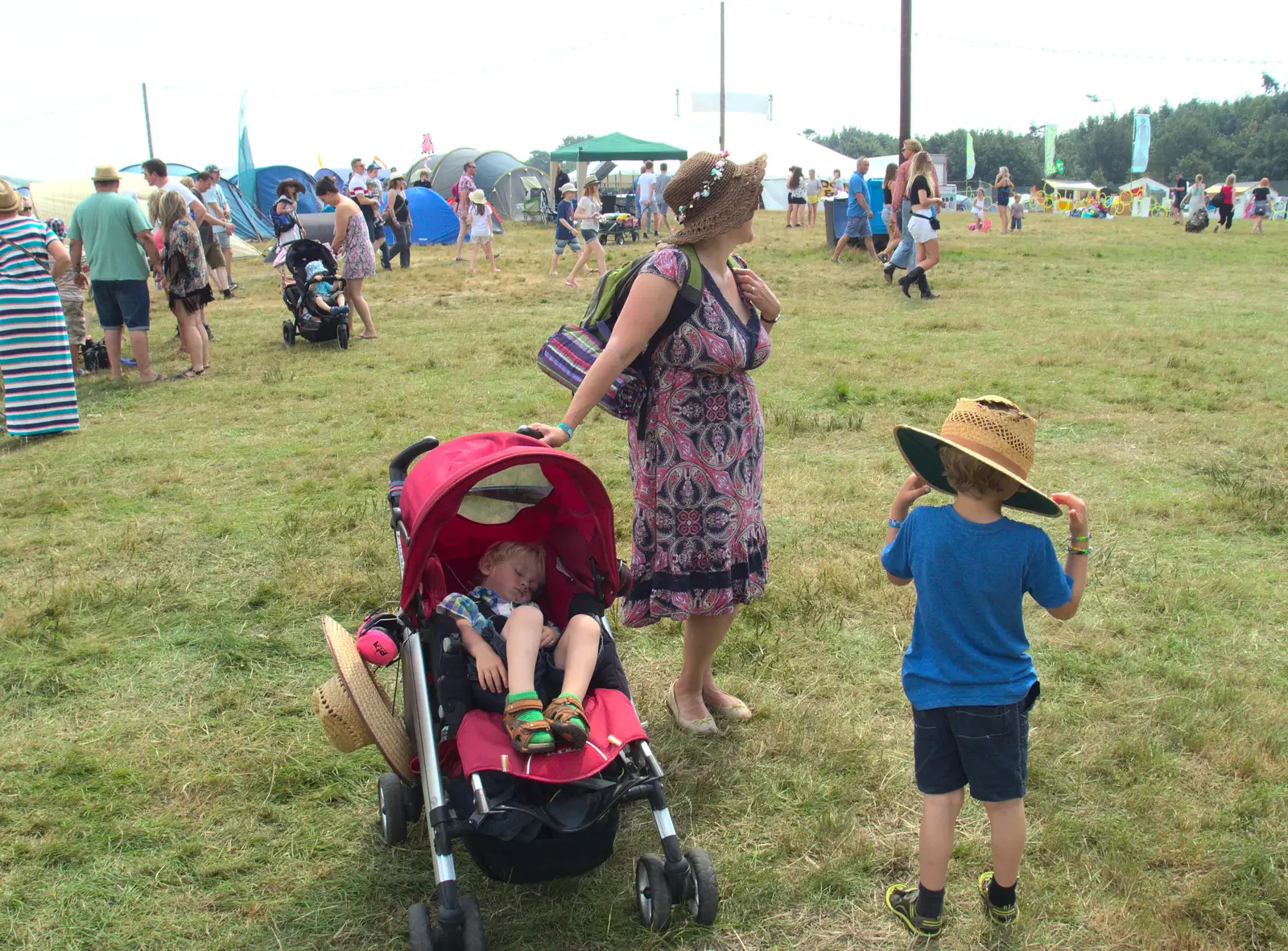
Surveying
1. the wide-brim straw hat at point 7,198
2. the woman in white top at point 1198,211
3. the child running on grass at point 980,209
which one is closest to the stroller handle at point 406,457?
the wide-brim straw hat at point 7,198

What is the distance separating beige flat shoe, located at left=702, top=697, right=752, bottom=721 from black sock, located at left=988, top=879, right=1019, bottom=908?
115 centimetres

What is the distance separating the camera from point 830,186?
1035 inches

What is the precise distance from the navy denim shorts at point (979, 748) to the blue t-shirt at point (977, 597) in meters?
0.03

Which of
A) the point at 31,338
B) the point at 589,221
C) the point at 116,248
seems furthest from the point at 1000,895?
the point at 589,221

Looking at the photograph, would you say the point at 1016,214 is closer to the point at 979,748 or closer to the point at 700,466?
the point at 700,466

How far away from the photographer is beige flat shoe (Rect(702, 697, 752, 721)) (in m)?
3.57

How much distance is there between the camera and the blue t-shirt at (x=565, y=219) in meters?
16.2

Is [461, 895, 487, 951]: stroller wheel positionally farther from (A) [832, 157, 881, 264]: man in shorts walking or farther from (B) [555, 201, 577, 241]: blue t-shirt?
(A) [832, 157, 881, 264]: man in shorts walking

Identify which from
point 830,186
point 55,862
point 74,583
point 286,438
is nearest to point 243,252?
point 830,186

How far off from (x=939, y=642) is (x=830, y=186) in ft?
83.7

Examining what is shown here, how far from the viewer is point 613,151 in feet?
93.2

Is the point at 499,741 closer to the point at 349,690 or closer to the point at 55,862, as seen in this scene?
the point at 349,690

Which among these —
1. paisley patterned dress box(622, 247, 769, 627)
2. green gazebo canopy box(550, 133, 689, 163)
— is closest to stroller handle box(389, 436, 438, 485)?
paisley patterned dress box(622, 247, 769, 627)

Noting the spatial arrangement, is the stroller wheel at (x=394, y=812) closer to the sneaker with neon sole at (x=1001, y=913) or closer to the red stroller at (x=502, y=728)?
the red stroller at (x=502, y=728)
